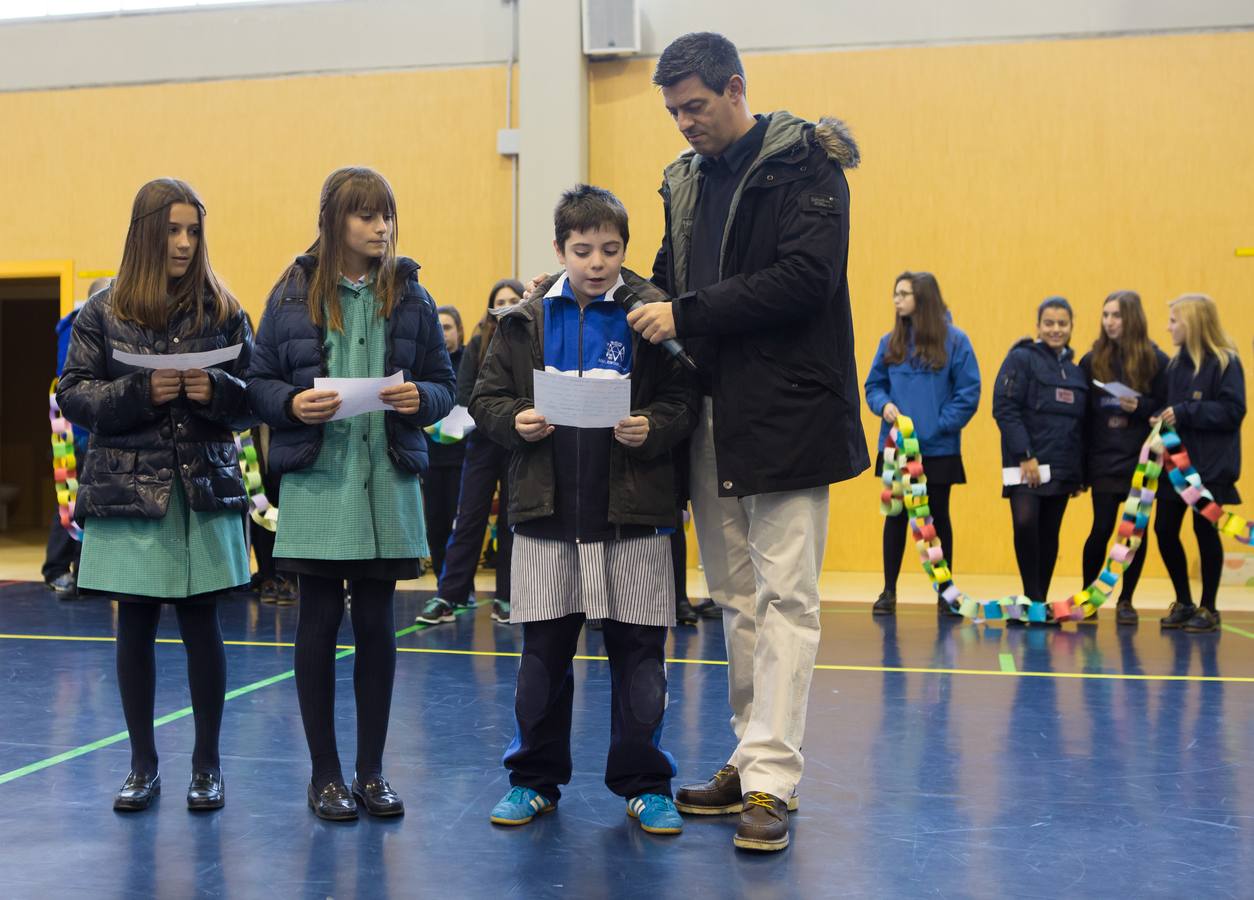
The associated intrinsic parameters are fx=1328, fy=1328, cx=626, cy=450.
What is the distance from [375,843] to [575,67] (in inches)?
282

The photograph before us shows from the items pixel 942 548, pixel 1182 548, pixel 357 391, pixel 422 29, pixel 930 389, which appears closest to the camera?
pixel 357 391

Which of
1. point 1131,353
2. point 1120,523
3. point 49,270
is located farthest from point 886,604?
point 49,270

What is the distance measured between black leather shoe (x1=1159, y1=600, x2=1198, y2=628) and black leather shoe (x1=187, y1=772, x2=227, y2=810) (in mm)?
4711

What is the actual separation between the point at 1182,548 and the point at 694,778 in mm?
3952

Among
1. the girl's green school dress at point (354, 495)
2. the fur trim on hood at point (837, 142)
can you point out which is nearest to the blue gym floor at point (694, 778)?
the girl's green school dress at point (354, 495)

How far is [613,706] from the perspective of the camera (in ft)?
10.4

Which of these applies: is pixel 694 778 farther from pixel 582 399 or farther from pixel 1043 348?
pixel 1043 348

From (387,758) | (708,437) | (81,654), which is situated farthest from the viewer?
(81,654)

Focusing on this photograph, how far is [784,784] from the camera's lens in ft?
9.81

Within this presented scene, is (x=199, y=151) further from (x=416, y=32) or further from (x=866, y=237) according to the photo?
(x=866, y=237)

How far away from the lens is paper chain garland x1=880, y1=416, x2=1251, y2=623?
6.39 metres

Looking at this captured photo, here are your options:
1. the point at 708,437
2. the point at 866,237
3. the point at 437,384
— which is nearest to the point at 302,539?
the point at 437,384

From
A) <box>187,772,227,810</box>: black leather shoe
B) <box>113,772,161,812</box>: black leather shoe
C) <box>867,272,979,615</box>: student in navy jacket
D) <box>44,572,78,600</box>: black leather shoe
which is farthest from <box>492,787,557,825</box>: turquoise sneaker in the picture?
<box>44,572,78,600</box>: black leather shoe

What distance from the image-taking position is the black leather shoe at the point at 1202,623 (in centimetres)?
624
